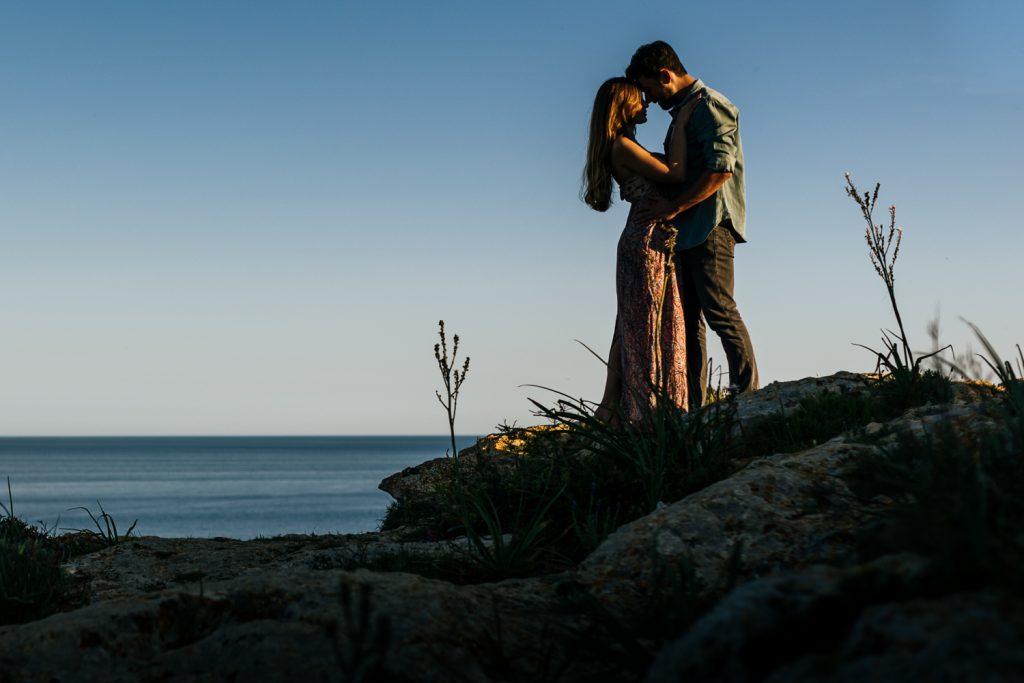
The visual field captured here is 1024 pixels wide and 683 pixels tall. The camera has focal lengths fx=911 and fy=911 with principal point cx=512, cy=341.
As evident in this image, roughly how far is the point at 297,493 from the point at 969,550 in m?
120

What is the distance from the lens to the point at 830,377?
852 cm

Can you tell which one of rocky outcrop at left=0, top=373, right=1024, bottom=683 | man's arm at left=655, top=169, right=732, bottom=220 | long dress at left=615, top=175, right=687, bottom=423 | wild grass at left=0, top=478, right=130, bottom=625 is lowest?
wild grass at left=0, top=478, right=130, bottom=625

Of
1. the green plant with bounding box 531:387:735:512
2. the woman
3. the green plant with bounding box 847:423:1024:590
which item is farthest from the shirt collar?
the green plant with bounding box 847:423:1024:590

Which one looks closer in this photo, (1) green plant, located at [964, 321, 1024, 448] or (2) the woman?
(1) green plant, located at [964, 321, 1024, 448]

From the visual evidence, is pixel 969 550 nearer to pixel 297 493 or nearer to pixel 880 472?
pixel 880 472

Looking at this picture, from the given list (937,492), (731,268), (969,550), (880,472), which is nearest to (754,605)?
(969,550)

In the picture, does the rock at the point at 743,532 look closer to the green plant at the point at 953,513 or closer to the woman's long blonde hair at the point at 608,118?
the green plant at the point at 953,513

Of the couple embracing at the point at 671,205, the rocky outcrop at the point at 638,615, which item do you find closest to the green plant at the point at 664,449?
the rocky outcrop at the point at 638,615

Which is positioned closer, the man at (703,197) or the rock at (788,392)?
the rock at (788,392)

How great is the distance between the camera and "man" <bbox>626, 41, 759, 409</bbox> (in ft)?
26.8

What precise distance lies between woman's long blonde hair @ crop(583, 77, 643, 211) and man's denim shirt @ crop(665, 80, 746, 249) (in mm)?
393

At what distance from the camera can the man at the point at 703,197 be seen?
26.8 ft

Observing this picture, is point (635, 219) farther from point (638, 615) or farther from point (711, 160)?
point (638, 615)

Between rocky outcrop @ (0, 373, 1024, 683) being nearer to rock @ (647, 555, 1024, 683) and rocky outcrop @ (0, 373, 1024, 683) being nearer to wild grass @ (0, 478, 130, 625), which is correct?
rock @ (647, 555, 1024, 683)
